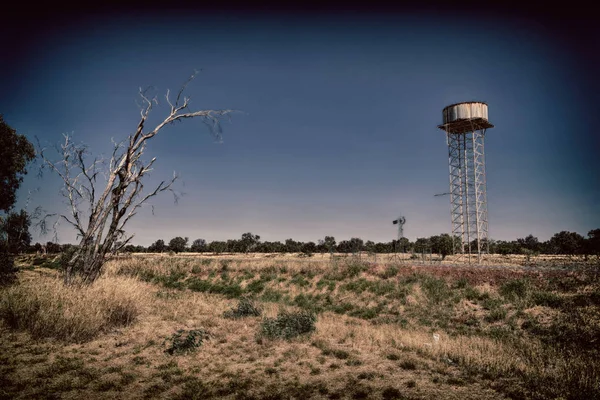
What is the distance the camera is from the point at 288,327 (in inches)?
493

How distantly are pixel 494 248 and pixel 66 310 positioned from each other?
9448cm

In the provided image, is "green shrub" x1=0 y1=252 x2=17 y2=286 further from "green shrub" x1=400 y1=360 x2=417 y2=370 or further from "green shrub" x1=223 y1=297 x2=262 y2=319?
"green shrub" x1=400 y1=360 x2=417 y2=370

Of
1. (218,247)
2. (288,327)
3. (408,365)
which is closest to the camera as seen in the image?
(408,365)

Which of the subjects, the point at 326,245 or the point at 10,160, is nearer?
the point at 10,160

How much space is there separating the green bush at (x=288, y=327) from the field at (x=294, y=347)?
0.19ft

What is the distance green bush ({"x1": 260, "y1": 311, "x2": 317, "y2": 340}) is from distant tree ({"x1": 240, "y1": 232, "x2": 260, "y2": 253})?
3380 inches

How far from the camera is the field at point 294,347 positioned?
23.4 ft

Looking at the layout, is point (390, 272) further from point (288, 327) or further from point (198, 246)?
point (198, 246)

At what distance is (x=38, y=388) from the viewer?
650cm

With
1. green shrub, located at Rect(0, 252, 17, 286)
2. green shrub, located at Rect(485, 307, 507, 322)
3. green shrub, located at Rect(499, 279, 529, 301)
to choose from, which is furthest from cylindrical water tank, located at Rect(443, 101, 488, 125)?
green shrub, located at Rect(0, 252, 17, 286)

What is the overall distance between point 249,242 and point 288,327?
90669mm

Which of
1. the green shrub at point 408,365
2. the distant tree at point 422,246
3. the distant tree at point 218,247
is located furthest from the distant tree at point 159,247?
the green shrub at point 408,365

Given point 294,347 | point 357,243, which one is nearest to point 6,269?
point 294,347

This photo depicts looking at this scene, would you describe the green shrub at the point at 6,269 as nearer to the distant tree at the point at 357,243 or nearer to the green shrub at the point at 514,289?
the green shrub at the point at 514,289
